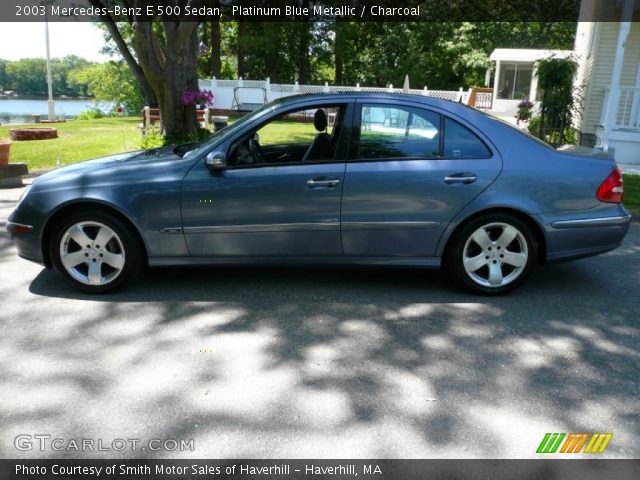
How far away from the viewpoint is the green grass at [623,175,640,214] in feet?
26.0

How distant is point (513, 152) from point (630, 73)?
1204cm

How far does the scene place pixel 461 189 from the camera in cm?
448

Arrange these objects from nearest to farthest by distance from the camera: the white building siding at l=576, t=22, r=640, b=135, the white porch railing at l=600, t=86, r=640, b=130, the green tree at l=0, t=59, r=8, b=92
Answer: the white porch railing at l=600, t=86, r=640, b=130 → the white building siding at l=576, t=22, r=640, b=135 → the green tree at l=0, t=59, r=8, b=92

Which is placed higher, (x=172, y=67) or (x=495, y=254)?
(x=172, y=67)

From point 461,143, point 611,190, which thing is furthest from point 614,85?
point 461,143

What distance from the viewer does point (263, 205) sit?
14.7 feet

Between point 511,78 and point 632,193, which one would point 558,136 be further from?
point 511,78

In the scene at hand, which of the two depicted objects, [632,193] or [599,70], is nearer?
[632,193]

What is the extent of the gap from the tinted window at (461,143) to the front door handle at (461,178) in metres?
0.17

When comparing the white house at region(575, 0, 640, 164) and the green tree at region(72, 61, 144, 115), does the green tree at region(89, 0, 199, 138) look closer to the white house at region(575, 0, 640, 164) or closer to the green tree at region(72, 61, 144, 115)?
the white house at region(575, 0, 640, 164)

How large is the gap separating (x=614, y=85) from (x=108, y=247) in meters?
12.2

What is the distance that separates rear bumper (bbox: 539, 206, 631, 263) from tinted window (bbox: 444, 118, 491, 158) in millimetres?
774

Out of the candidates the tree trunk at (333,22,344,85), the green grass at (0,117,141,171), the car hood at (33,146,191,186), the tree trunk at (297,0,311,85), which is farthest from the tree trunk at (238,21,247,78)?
the car hood at (33,146,191,186)

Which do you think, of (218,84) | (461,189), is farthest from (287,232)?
(218,84)
